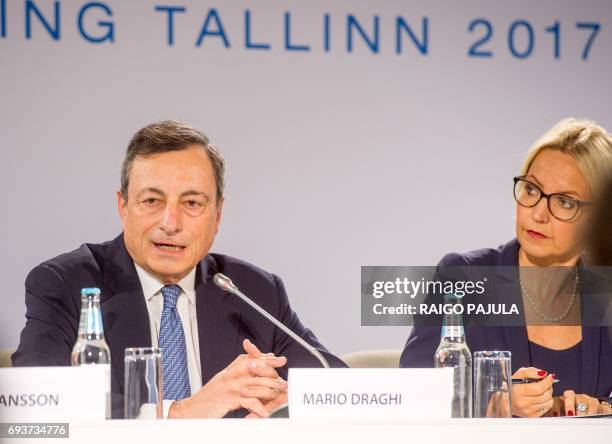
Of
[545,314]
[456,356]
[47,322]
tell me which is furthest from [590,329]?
[47,322]

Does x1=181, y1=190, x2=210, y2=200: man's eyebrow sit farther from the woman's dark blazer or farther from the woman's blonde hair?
the woman's blonde hair

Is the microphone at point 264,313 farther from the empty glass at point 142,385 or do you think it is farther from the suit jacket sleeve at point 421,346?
the empty glass at point 142,385

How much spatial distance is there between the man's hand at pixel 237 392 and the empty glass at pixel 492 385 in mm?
428

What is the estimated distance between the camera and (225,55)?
3.01 m

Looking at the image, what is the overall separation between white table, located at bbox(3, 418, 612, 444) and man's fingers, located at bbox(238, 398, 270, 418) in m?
0.37

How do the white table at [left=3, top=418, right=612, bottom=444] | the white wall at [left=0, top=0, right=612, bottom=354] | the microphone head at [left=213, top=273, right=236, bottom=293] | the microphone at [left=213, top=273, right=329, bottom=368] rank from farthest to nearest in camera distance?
the white wall at [left=0, top=0, right=612, bottom=354], the microphone head at [left=213, top=273, right=236, bottom=293], the microphone at [left=213, top=273, right=329, bottom=368], the white table at [left=3, top=418, right=612, bottom=444]

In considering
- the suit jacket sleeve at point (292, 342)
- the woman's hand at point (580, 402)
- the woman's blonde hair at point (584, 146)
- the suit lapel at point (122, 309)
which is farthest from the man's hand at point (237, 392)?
the woman's blonde hair at point (584, 146)

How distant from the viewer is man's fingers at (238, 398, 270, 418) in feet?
6.84

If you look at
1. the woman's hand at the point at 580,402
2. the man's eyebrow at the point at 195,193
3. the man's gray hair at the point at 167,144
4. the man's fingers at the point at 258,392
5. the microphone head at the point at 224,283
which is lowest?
the woman's hand at the point at 580,402

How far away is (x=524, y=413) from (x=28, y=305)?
1.34 meters

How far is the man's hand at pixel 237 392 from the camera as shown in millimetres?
2074

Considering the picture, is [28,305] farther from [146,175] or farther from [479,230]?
[479,230]

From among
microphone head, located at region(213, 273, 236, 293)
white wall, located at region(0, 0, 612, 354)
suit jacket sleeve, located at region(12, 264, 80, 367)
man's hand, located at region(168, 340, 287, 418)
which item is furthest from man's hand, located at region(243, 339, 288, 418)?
white wall, located at region(0, 0, 612, 354)

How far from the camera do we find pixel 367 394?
1.82m
